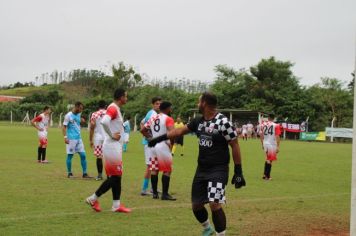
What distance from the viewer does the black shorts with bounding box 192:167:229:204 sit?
6.75 m

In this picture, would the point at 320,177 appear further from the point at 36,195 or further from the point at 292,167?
the point at 36,195

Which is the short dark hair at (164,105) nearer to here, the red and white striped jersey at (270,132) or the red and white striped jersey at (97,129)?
the red and white striped jersey at (97,129)

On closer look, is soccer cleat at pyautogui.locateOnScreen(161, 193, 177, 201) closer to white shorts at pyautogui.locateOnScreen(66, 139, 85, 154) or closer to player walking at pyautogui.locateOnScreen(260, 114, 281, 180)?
white shorts at pyautogui.locateOnScreen(66, 139, 85, 154)

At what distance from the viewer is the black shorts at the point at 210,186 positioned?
6754mm

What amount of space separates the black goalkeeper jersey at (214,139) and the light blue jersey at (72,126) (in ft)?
26.0

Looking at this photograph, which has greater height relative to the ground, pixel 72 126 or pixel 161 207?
pixel 72 126

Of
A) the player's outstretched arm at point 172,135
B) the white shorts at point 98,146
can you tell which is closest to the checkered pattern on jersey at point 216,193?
the player's outstretched arm at point 172,135

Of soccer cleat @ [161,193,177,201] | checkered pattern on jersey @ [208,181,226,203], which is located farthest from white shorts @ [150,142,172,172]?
checkered pattern on jersey @ [208,181,226,203]

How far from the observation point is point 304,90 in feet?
199

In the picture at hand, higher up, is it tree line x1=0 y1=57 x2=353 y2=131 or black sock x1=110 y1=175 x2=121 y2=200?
tree line x1=0 y1=57 x2=353 y2=131

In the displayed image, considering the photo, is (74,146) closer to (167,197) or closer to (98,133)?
(98,133)

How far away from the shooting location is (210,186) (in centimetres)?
680

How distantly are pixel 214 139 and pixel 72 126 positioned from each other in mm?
8381

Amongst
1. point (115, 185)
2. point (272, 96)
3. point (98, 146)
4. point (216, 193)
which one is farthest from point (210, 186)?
point (272, 96)
